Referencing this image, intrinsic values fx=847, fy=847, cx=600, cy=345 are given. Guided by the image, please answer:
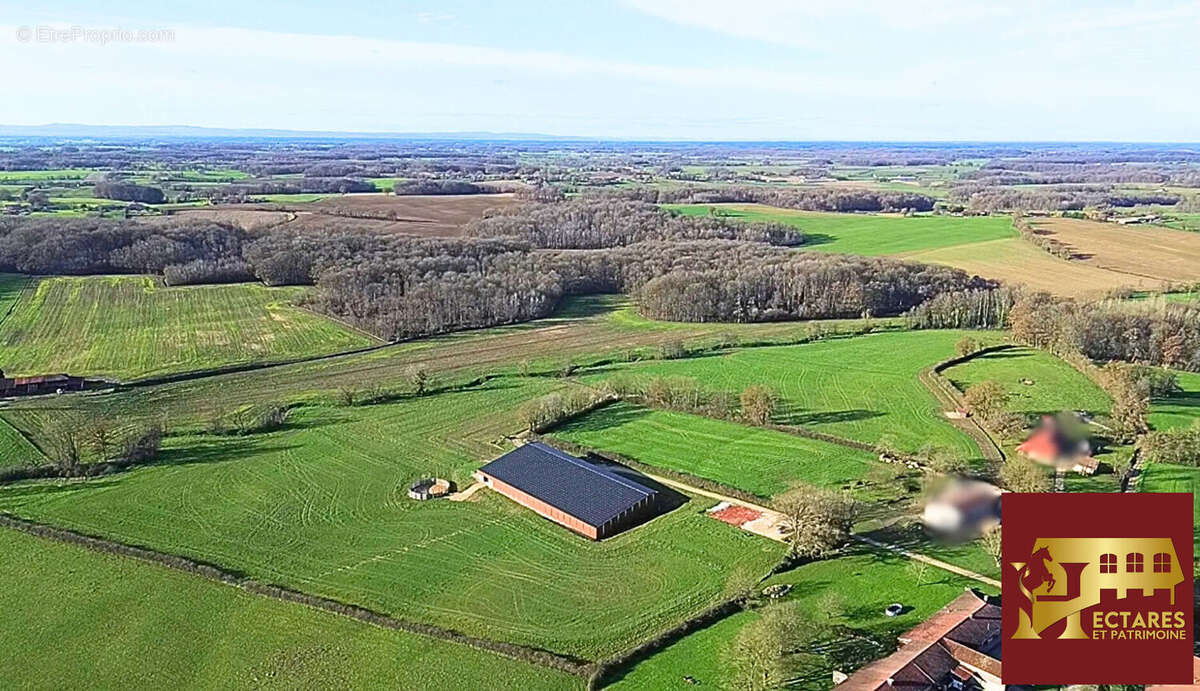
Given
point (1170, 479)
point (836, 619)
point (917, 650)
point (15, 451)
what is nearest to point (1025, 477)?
point (1170, 479)

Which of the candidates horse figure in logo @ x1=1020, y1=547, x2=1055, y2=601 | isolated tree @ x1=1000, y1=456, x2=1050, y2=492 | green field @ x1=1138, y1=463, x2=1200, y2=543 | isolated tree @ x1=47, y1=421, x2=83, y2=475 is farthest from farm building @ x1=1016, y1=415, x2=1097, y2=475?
isolated tree @ x1=47, y1=421, x2=83, y2=475

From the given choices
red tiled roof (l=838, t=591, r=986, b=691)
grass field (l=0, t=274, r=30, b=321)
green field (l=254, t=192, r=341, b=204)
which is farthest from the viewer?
green field (l=254, t=192, r=341, b=204)

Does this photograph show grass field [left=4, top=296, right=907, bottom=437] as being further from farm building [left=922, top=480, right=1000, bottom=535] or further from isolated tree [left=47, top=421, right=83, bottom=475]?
farm building [left=922, top=480, right=1000, bottom=535]

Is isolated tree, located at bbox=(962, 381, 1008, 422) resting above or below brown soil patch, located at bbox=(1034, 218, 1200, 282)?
below

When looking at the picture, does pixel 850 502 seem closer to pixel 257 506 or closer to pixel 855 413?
pixel 855 413

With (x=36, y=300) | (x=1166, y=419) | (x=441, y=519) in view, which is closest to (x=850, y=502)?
(x=441, y=519)

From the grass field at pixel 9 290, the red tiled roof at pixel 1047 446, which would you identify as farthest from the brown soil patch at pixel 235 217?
the red tiled roof at pixel 1047 446
